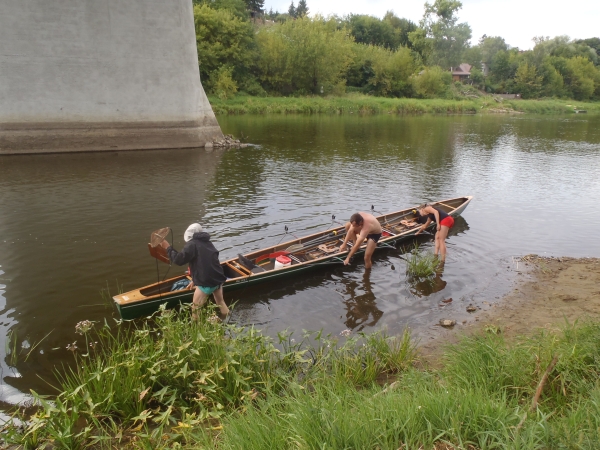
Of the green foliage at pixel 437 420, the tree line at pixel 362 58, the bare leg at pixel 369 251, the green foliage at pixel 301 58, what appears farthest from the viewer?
the green foliage at pixel 301 58

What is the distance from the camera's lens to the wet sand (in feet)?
22.7

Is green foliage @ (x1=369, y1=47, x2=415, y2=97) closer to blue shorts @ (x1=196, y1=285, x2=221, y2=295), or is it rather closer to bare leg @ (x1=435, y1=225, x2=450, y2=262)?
bare leg @ (x1=435, y1=225, x2=450, y2=262)

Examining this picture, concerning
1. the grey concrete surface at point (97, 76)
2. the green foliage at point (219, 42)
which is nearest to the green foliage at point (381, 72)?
the green foliage at point (219, 42)

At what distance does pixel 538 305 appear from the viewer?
8086 mm

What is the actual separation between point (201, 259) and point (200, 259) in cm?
2

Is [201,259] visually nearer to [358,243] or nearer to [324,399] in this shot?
[324,399]

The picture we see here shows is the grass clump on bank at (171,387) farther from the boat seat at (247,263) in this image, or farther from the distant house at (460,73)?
the distant house at (460,73)

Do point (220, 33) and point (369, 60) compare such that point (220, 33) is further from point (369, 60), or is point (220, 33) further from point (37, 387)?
point (37, 387)

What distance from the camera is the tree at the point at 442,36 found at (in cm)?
7369

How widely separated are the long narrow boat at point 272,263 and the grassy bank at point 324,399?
2.22m

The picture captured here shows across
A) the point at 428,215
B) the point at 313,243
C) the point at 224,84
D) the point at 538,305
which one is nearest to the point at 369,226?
the point at 313,243

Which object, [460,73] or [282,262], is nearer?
[282,262]

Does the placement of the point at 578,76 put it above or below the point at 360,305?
above

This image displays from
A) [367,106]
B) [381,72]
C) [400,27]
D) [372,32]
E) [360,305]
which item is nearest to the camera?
[360,305]
